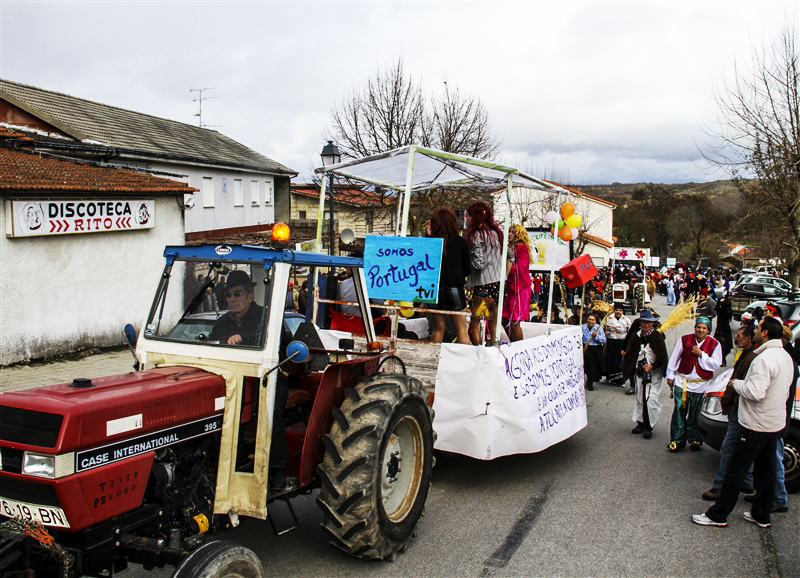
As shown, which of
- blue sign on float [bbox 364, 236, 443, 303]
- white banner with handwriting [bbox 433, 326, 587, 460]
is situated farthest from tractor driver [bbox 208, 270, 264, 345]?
white banner with handwriting [bbox 433, 326, 587, 460]

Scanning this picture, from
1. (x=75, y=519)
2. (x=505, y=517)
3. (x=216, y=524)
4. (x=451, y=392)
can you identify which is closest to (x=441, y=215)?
(x=451, y=392)

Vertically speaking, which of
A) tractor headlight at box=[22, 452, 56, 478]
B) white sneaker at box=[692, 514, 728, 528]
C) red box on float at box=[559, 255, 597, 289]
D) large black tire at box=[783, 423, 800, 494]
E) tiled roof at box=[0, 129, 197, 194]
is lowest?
white sneaker at box=[692, 514, 728, 528]

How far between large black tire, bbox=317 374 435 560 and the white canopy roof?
2.29 metres

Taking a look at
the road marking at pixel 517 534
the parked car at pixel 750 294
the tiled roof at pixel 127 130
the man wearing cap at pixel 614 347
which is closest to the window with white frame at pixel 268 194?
the tiled roof at pixel 127 130

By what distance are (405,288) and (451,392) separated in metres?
1.09

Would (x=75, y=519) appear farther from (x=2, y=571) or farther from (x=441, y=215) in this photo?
(x=441, y=215)

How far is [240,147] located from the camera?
32562 mm

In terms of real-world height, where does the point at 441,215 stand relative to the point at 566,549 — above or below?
above

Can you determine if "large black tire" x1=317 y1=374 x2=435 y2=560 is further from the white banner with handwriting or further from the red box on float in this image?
the red box on float

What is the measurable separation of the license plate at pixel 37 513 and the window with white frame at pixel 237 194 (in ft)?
85.8

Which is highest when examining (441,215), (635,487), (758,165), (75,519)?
(758,165)

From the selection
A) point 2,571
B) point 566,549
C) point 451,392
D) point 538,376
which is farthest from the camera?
point 538,376

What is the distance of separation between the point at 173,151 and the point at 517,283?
63.4ft

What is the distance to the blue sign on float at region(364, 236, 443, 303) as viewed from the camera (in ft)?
20.9
